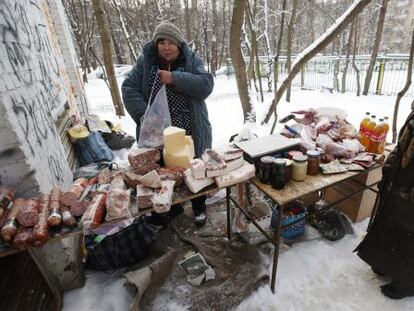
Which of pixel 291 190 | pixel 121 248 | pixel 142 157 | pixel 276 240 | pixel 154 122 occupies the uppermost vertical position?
pixel 154 122

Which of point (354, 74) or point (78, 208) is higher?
point (78, 208)

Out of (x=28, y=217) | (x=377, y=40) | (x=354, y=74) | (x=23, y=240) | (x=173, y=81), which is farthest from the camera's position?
(x=354, y=74)

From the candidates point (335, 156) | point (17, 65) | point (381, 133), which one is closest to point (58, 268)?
point (17, 65)

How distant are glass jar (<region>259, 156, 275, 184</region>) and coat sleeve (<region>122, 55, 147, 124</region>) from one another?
134cm

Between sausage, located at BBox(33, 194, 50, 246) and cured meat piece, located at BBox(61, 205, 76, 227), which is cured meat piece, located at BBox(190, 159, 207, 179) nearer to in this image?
cured meat piece, located at BBox(61, 205, 76, 227)

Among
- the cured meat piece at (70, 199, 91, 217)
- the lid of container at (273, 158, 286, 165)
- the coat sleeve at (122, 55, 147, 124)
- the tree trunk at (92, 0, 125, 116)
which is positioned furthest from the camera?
the tree trunk at (92, 0, 125, 116)

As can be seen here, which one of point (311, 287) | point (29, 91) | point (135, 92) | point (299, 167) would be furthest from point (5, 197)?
point (311, 287)

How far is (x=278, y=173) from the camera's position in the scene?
6.43 ft

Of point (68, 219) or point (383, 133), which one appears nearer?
point (68, 219)

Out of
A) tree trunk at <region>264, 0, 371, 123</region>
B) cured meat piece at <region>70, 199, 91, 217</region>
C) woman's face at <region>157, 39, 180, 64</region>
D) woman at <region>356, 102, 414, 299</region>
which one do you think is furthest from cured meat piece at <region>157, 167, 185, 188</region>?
tree trunk at <region>264, 0, 371, 123</region>

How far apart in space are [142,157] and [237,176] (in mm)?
790

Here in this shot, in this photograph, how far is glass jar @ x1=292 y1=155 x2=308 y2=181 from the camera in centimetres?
200

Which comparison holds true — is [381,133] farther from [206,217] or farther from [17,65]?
[17,65]

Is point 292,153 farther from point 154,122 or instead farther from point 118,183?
point 118,183
